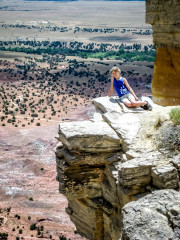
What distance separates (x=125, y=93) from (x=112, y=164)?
9.16ft

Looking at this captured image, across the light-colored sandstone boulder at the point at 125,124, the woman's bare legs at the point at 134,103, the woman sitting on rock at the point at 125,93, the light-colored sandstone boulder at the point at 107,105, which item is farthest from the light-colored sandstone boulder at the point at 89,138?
the woman sitting on rock at the point at 125,93

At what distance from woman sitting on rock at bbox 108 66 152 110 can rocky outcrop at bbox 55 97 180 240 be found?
1.26 ft

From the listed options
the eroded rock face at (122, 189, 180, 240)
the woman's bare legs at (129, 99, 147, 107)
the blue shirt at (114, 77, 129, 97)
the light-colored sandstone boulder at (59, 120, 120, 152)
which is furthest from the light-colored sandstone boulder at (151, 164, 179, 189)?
the blue shirt at (114, 77, 129, 97)

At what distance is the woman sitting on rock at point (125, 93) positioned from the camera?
10.5 metres

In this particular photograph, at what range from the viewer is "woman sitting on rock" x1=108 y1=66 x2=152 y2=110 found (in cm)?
1053

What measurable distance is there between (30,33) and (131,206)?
120 m

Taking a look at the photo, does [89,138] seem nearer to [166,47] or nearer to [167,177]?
[167,177]

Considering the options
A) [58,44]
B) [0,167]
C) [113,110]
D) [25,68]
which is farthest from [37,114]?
[58,44]

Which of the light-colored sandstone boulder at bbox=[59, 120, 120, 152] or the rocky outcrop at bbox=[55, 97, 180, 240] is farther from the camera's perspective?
the light-colored sandstone boulder at bbox=[59, 120, 120, 152]

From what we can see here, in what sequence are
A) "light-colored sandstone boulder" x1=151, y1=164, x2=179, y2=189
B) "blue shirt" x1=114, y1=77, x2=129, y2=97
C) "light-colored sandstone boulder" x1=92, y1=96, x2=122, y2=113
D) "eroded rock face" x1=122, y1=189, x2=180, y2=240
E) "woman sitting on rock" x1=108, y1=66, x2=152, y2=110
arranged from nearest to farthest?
"eroded rock face" x1=122, y1=189, x2=180, y2=240
"light-colored sandstone boulder" x1=151, y1=164, x2=179, y2=189
"light-colored sandstone boulder" x1=92, y1=96, x2=122, y2=113
"woman sitting on rock" x1=108, y1=66, x2=152, y2=110
"blue shirt" x1=114, y1=77, x2=129, y2=97

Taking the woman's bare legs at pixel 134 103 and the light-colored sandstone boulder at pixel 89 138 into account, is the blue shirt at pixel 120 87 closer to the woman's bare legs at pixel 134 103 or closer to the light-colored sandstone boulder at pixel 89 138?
the woman's bare legs at pixel 134 103

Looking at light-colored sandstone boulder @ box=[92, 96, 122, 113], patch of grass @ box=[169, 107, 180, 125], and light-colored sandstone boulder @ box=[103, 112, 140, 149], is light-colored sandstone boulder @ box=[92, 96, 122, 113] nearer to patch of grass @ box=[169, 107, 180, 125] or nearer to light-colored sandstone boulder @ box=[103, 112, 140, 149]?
light-colored sandstone boulder @ box=[103, 112, 140, 149]

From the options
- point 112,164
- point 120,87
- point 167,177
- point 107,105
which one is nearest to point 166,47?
point 120,87

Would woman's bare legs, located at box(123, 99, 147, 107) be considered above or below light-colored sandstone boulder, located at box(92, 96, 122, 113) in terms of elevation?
above
